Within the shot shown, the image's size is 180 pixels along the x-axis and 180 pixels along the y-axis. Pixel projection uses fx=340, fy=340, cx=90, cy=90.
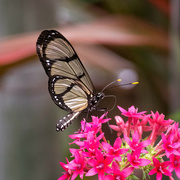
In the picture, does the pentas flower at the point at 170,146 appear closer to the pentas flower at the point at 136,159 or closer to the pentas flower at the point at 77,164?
the pentas flower at the point at 136,159

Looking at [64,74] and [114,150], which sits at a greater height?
[64,74]

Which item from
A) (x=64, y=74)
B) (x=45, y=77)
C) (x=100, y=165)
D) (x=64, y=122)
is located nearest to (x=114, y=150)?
(x=100, y=165)

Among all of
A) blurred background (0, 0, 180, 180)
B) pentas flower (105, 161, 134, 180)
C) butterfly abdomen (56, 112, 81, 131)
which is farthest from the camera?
blurred background (0, 0, 180, 180)

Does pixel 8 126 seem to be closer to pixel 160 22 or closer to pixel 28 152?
pixel 28 152

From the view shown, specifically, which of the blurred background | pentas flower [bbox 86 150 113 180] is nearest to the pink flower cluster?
pentas flower [bbox 86 150 113 180]

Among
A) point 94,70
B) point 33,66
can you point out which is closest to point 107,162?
point 33,66

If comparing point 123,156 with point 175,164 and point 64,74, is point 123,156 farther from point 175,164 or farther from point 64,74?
point 64,74

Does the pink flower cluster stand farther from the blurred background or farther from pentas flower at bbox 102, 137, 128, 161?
the blurred background

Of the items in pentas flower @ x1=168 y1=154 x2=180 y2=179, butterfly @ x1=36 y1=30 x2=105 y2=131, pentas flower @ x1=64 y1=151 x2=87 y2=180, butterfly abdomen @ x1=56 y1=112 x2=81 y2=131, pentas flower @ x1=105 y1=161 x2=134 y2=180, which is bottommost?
pentas flower @ x1=168 y1=154 x2=180 y2=179
